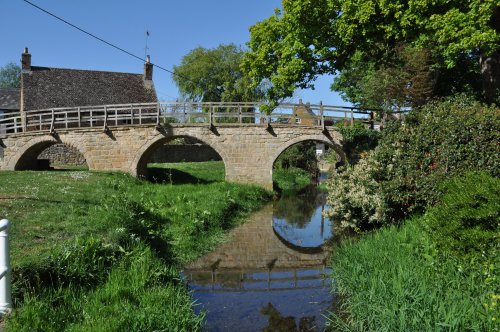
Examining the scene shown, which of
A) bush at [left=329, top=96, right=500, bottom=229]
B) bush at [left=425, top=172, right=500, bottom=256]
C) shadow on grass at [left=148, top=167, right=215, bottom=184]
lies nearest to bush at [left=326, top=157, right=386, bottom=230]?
bush at [left=329, top=96, right=500, bottom=229]

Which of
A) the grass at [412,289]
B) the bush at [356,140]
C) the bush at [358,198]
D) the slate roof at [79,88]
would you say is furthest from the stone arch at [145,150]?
the grass at [412,289]

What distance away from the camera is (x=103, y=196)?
13.0m

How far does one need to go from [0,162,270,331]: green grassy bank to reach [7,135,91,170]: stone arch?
12140 mm

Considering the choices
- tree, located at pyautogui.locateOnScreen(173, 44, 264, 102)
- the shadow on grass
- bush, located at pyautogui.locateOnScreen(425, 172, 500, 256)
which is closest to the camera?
bush, located at pyautogui.locateOnScreen(425, 172, 500, 256)

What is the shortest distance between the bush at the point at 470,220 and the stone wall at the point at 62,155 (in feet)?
105

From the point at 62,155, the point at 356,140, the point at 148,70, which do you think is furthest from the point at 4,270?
the point at 148,70

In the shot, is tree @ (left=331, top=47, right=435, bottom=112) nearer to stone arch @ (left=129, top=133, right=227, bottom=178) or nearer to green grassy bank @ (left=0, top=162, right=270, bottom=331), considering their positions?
stone arch @ (left=129, top=133, right=227, bottom=178)

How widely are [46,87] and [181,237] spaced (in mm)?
28577

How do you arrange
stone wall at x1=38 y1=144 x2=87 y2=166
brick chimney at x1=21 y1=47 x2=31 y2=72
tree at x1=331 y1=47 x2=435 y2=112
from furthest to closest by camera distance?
brick chimney at x1=21 y1=47 x2=31 y2=72 → stone wall at x1=38 y1=144 x2=87 y2=166 → tree at x1=331 y1=47 x2=435 y2=112

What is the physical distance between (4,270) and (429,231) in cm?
631

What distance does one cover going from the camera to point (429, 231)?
764cm

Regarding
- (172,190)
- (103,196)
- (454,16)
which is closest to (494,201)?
(454,16)

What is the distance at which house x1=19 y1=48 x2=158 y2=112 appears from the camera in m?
34.2

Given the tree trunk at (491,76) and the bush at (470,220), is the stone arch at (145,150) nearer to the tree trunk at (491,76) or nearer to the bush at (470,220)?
the tree trunk at (491,76)
